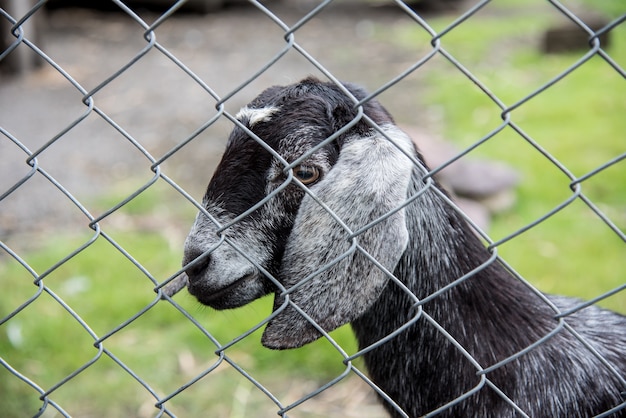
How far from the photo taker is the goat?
2.36 m

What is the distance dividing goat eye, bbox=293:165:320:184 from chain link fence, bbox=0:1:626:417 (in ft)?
1.66

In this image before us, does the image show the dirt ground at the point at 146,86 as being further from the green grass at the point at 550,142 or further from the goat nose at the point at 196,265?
the goat nose at the point at 196,265

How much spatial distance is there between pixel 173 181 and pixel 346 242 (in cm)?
317

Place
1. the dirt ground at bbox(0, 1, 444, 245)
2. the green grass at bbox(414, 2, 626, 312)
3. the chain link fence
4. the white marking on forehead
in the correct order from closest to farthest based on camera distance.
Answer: the chain link fence
the white marking on forehead
the green grass at bbox(414, 2, 626, 312)
the dirt ground at bbox(0, 1, 444, 245)

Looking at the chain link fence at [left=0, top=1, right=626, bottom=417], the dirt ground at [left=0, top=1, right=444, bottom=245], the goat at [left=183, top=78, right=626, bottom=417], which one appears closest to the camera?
the chain link fence at [left=0, top=1, right=626, bottom=417]

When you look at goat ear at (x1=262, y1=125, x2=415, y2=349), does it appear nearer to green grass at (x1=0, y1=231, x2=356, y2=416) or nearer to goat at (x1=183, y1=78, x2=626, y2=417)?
goat at (x1=183, y1=78, x2=626, y2=417)

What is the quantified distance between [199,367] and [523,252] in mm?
2613

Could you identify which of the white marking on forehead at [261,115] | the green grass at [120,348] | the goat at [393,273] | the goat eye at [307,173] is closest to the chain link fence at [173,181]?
the green grass at [120,348]

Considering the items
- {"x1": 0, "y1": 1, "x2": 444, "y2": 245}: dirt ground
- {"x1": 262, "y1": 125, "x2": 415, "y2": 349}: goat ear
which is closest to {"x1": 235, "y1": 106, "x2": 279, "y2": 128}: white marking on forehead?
{"x1": 262, "y1": 125, "x2": 415, "y2": 349}: goat ear

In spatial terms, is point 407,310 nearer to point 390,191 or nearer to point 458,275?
point 458,275

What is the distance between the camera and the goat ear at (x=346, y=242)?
224 cm

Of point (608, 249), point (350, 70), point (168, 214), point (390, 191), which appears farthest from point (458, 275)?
point (350, 70)

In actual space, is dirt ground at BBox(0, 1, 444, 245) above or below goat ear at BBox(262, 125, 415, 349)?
below

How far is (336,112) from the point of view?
2.61m
